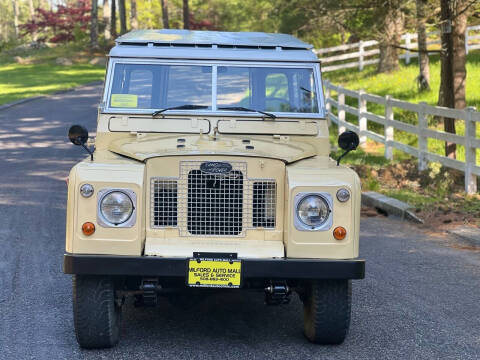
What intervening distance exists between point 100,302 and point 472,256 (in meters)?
5.03

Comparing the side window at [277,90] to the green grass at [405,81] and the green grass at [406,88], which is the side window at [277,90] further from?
the green grass at [405,81]

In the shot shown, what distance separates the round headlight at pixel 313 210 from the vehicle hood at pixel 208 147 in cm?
45

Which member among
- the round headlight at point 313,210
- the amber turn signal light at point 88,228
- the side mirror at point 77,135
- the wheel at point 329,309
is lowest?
the wheel at point 329,309

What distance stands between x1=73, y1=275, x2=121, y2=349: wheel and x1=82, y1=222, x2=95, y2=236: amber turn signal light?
0.33 meters

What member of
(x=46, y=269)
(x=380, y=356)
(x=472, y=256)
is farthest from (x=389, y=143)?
(x=380, y=356)

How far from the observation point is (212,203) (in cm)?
575

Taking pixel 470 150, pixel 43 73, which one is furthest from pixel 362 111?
pixel 43 73

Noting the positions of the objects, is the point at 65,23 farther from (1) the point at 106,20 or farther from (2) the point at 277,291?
(2) the point at 277,291

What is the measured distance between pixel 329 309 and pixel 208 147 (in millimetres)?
1438

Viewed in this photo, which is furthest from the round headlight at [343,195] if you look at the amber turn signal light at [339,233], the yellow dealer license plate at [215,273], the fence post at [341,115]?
the fence post at [341,115]

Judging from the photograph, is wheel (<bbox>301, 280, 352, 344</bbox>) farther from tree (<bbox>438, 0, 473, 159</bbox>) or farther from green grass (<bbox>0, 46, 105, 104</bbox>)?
green grass (<bbox>0, 46, 105, 104</bbox>)

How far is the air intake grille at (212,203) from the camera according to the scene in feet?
18.8

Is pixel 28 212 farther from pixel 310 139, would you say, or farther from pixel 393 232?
pixel 310 139

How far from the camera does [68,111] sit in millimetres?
26375
